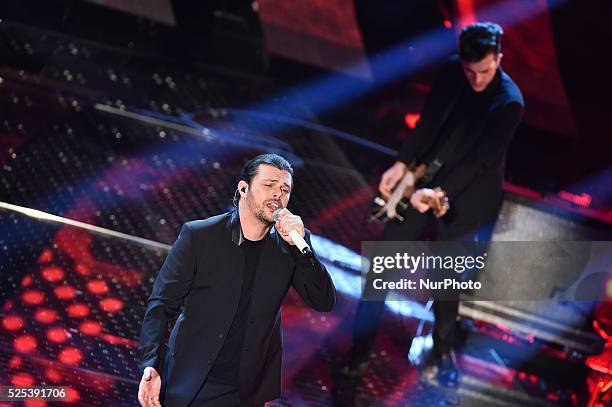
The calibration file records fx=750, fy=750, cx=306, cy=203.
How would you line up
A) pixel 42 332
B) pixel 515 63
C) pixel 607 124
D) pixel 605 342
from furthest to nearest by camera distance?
1. pixel 515 63
2. pixel 607 124
3. pixel 605 342
4. pixel 42 332

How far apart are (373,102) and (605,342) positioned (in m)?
2.91

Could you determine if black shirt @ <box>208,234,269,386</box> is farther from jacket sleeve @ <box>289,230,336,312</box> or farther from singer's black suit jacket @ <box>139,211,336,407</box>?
jacket sleeve @ <box>289,230,336,312</box>

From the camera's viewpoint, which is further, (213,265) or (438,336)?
(438,336)

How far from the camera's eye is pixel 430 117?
387 cm

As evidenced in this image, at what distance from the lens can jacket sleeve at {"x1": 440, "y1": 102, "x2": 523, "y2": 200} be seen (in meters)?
3.66

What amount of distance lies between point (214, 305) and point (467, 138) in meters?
1.77

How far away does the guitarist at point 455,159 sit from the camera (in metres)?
3.66

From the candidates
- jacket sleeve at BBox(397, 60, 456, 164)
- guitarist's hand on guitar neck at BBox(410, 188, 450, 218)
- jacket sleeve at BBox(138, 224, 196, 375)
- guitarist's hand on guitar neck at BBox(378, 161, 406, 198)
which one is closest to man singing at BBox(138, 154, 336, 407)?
jacket sleeve at BBox(138, 224, 196, 375)

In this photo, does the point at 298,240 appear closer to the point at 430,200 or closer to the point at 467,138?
the point at 430,200

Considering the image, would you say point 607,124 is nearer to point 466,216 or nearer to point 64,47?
point 466,216

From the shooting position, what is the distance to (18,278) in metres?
Answer: 3.80

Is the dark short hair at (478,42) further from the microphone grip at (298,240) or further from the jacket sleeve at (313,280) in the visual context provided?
the microphone grip at (298,240)

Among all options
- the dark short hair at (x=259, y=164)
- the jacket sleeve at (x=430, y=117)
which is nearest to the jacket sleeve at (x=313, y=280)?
the dark short hair at (x=259, y=164)


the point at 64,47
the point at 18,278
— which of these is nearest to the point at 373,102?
the point at 64,47
